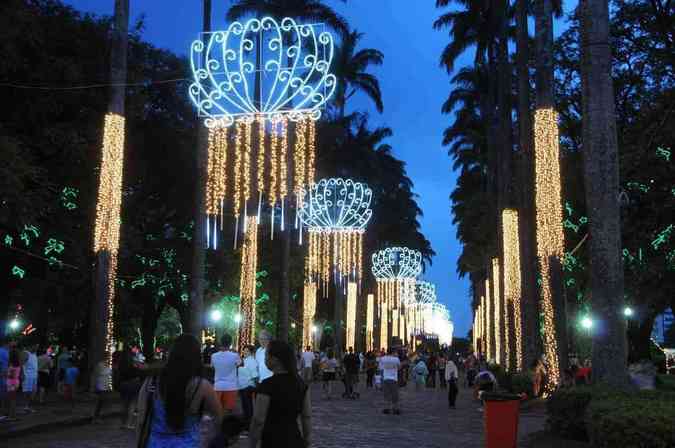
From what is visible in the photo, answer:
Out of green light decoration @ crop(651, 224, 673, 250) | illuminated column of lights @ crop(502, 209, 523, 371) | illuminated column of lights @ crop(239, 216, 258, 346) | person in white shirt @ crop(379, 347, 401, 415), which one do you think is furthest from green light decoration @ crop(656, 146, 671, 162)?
illuminated column of lights @ crop(239, 216, 258, 346)

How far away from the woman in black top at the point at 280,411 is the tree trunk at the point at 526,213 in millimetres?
19392

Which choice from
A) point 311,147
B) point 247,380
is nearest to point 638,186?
point 311,147

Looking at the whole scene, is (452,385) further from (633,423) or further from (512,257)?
(633,423)

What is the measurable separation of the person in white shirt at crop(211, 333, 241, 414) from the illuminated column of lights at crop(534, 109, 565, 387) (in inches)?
409

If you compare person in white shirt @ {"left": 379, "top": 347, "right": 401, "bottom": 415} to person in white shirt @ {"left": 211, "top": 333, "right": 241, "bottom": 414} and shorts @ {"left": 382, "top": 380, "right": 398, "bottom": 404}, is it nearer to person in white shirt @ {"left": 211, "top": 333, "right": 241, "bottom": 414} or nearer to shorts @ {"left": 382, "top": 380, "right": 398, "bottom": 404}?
shorts @ {"left": 382, "top": 380, "right": 398, "bottom": 404}

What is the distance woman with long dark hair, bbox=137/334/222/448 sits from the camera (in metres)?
5.33

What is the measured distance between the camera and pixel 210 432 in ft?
17.8

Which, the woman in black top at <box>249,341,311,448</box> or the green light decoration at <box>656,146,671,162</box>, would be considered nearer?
the woman in black top at <box>249,341,311,448</box>

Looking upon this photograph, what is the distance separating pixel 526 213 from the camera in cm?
2575

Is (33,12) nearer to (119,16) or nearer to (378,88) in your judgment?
(119,16)

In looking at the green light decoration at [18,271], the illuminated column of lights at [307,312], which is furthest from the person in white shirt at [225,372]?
the illuminated column of lights at [307,312]

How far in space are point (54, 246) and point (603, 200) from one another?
60.8ft

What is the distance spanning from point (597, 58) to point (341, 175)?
42.7 metres

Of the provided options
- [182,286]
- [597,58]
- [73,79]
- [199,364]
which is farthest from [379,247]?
[199,364]
